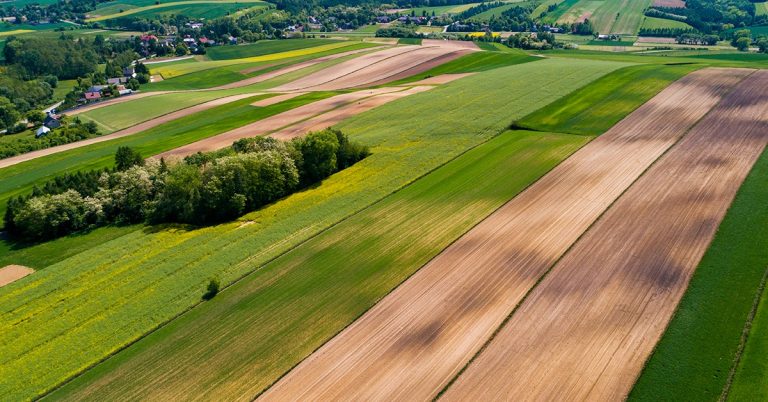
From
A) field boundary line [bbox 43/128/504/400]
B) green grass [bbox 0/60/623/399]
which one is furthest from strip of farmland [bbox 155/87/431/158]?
field boundary line [bbox 43/128/504/400]

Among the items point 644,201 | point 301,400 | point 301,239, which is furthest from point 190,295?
point 644,201

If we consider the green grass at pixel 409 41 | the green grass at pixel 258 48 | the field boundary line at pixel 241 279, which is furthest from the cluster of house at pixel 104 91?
the field boundary line at pixel 241 279

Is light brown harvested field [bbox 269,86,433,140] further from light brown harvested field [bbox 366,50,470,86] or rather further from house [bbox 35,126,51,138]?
house [bbox 35,126,51,138]

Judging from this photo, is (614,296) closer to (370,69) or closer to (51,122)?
→ (370,69)

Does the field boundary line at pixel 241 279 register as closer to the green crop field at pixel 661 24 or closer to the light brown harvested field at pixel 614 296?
the light brown harvested field at pixel 614 296

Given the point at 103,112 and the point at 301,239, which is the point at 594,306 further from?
the point at 103,112

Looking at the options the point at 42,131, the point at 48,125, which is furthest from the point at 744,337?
the point at 48,125

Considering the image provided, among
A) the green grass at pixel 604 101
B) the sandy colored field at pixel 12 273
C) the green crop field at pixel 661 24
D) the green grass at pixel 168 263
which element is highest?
the green crop field at pixel 661 24
